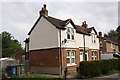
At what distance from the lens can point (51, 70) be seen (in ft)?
60.4

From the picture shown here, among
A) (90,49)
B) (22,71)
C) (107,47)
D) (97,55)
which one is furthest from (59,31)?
(107,47)

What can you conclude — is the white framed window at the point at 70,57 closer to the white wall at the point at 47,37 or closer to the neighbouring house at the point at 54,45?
the neighbouring house at the point at 54,45

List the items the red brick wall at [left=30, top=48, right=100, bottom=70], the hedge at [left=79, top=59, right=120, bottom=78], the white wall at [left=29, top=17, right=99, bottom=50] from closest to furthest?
the hedge at [left=79, top=59, right=120, bottom=78]
the red brick wall at [left=30, top=48, right=100, bottom=70]
the white wall at [left=29, top=17, right=99, bottom=50]

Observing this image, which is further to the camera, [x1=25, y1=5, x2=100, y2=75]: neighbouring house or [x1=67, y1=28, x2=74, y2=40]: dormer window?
[x1=67, y1=28, x2=74, y2=40]: dormer window

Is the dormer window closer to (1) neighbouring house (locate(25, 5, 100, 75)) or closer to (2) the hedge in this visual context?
(1) neighbouring house (locate(25, 5, 100, 75))

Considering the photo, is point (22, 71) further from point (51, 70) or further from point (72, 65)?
point (72, 65)

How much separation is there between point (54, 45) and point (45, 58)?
2.30 meters

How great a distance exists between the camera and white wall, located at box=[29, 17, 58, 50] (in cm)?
1867

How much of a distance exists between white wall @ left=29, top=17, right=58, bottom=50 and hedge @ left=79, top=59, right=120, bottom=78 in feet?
16.8

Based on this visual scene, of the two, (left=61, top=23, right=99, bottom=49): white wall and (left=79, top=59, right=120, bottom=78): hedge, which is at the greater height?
(left=61, top=23, right=99, bottom=49): white wall

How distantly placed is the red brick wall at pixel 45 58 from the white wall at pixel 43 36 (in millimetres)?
676

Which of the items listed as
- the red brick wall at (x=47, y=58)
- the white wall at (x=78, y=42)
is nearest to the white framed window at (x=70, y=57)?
the red brick wall at (x=47, y=58)

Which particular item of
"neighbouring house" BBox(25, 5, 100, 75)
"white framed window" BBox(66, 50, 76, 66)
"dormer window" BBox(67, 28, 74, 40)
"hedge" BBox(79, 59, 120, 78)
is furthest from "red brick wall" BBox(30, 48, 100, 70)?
"hedge" BBox(79, 59, 120, 78)

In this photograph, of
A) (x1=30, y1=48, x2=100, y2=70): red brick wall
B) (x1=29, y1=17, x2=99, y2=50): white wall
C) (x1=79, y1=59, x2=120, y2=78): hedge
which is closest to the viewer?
(x1=79, y1=59, x2=120, y2=78): hedge
